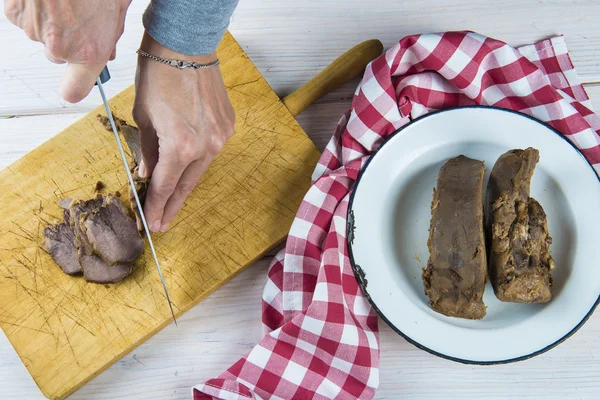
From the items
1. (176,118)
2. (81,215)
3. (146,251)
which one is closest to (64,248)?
(81,215)

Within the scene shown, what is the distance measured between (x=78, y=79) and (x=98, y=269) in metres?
0.72

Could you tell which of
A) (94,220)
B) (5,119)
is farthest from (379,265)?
(5,119)

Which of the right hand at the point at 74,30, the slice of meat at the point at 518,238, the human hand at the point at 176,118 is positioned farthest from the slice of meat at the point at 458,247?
the right hand at the point at 74,30

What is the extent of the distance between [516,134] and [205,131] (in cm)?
93

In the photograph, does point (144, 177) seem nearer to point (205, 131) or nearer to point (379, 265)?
point (205, 131)

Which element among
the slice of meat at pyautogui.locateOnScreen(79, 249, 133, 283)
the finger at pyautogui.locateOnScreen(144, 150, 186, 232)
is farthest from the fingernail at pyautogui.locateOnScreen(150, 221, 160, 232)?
the slice of meat at pyautogui.locateOnScreen(79, 249, 133, 283)

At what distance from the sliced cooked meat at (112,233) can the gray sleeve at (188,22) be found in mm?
612

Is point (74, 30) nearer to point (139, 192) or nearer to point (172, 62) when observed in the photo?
point (172, 62)

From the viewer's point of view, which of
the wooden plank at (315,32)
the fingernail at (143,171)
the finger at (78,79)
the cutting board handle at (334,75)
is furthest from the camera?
the wooden plank at (315,32)

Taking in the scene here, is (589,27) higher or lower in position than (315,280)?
higher

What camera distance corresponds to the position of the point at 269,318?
1.92 metres

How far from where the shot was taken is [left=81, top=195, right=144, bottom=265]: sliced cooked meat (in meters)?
1.82

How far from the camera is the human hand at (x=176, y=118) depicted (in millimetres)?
1534

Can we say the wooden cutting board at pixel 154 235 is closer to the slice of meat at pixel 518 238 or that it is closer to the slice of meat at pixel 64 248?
the slice of meat at pixel 64 248
